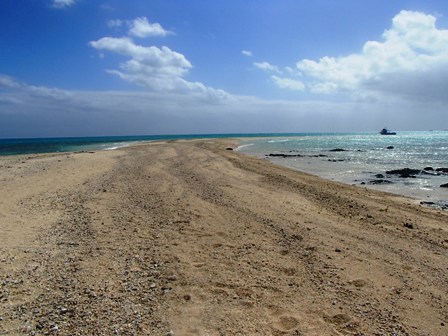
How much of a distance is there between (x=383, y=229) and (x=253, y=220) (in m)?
3.17

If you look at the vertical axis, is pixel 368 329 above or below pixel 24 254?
below

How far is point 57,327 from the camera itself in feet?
12.7

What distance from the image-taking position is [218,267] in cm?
556

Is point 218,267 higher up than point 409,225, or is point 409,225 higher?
point 218,267

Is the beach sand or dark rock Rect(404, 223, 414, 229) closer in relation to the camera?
the beach sand

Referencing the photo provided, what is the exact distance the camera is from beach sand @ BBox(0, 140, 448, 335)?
162 inches

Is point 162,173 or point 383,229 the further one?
point 162,173

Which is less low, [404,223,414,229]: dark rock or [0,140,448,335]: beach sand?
[0,140,448,335]: beach sand

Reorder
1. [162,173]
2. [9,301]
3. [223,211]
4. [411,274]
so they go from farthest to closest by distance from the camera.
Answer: [162,173] → [223,211] → [411,274] → [9,301]

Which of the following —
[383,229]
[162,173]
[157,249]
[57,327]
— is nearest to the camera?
[57,327]

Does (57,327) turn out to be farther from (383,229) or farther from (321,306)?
(383,229)

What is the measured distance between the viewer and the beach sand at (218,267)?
4.11 meters

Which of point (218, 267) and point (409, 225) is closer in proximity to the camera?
point (218, 267)

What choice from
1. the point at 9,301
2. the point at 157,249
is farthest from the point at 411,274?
the point at 9,301
